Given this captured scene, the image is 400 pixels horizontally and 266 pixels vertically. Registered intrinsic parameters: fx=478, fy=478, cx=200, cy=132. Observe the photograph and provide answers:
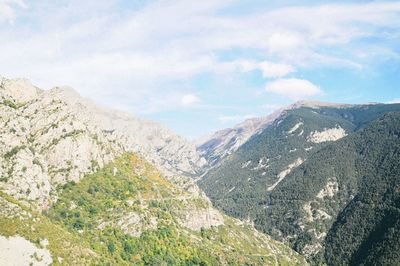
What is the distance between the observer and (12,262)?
186 metres

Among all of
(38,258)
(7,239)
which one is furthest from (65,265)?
(7,239)

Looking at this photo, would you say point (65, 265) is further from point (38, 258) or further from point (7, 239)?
point (7, 239)

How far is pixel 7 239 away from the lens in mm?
192250

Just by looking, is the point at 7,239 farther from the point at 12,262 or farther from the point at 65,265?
the point at 65,265

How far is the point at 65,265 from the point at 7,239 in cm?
2577

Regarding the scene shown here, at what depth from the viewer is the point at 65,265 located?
199875mm

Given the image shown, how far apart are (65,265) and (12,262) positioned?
2249cm

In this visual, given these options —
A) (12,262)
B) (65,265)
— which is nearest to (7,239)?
(12,262)

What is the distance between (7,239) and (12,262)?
36.3 feet

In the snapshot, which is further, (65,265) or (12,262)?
(65,265)

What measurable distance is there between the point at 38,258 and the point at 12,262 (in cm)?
1169

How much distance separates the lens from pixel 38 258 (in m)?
195
